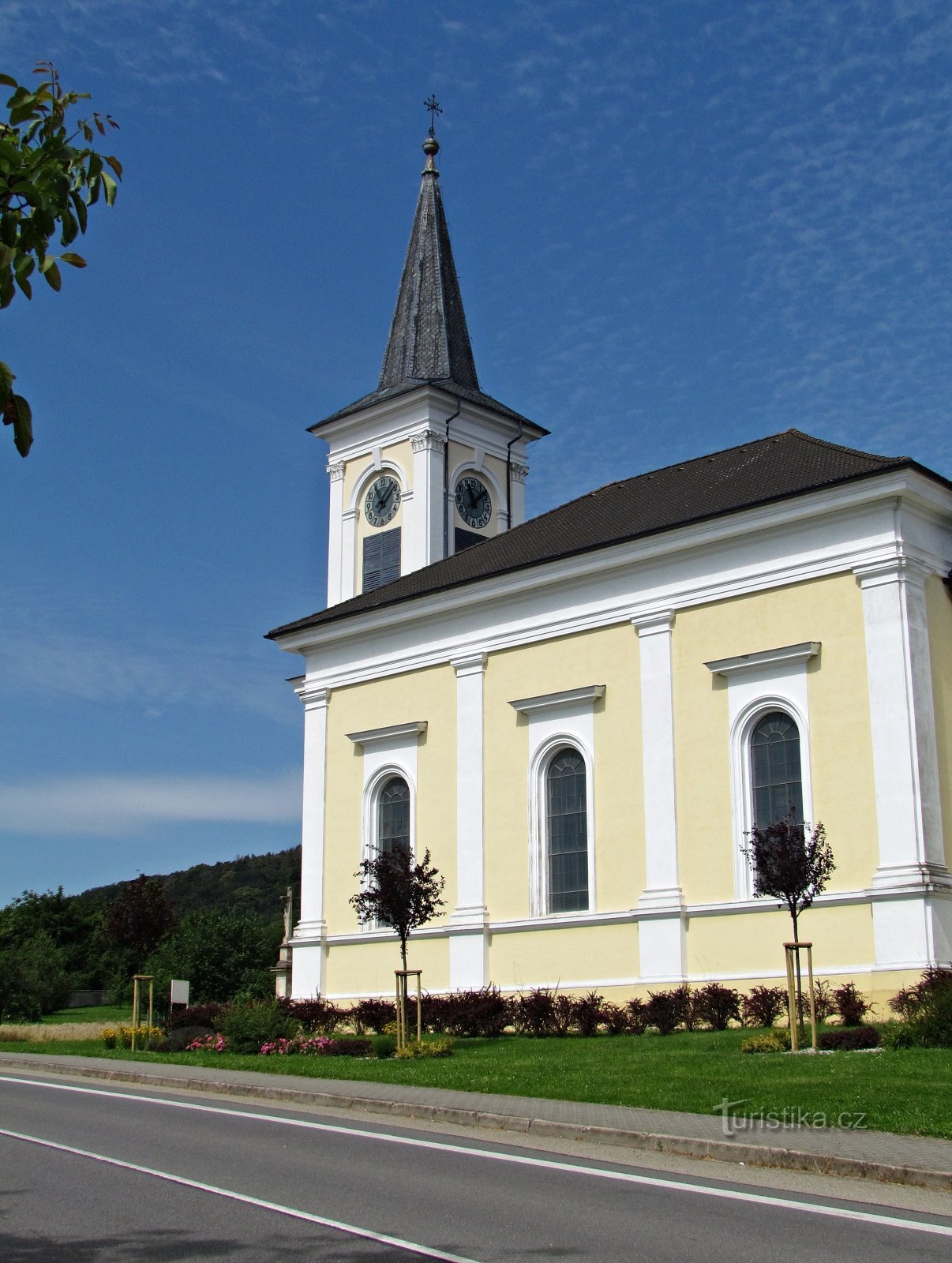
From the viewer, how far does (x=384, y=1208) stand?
31.8ft

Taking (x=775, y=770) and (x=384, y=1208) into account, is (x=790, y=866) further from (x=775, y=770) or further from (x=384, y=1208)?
(x=384, y=1208)

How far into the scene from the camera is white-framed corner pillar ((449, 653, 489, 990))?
30438mm

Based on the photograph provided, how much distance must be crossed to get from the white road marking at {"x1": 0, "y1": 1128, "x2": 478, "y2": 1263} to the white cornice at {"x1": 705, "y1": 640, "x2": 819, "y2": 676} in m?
16.7

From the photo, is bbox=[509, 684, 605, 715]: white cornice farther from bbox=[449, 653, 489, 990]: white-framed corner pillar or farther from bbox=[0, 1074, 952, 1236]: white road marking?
bbox=[0, 1074, 952, 1236]: white road marking

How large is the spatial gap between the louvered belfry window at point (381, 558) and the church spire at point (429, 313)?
5396mm

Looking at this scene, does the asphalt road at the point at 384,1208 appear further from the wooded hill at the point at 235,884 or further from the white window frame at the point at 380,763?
the wooded hill at the point at 235,884

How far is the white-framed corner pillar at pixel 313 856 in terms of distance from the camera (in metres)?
34.0

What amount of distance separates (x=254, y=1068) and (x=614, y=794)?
10.2 metres

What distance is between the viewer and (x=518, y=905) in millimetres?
30109

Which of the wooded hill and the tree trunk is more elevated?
the wooded hill

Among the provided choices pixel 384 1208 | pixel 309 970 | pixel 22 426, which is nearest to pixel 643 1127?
pixel 384 1208

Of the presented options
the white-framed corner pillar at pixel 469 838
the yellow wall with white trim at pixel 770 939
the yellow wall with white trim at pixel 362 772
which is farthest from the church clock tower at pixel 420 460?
the yellow wall with white trim at pixel 770 939

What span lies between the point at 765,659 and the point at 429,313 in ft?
81.7

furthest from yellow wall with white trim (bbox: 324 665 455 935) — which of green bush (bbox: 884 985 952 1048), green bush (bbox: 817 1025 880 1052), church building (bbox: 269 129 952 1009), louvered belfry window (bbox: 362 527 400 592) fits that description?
green bush (bbox: 884 985 952 1048)
